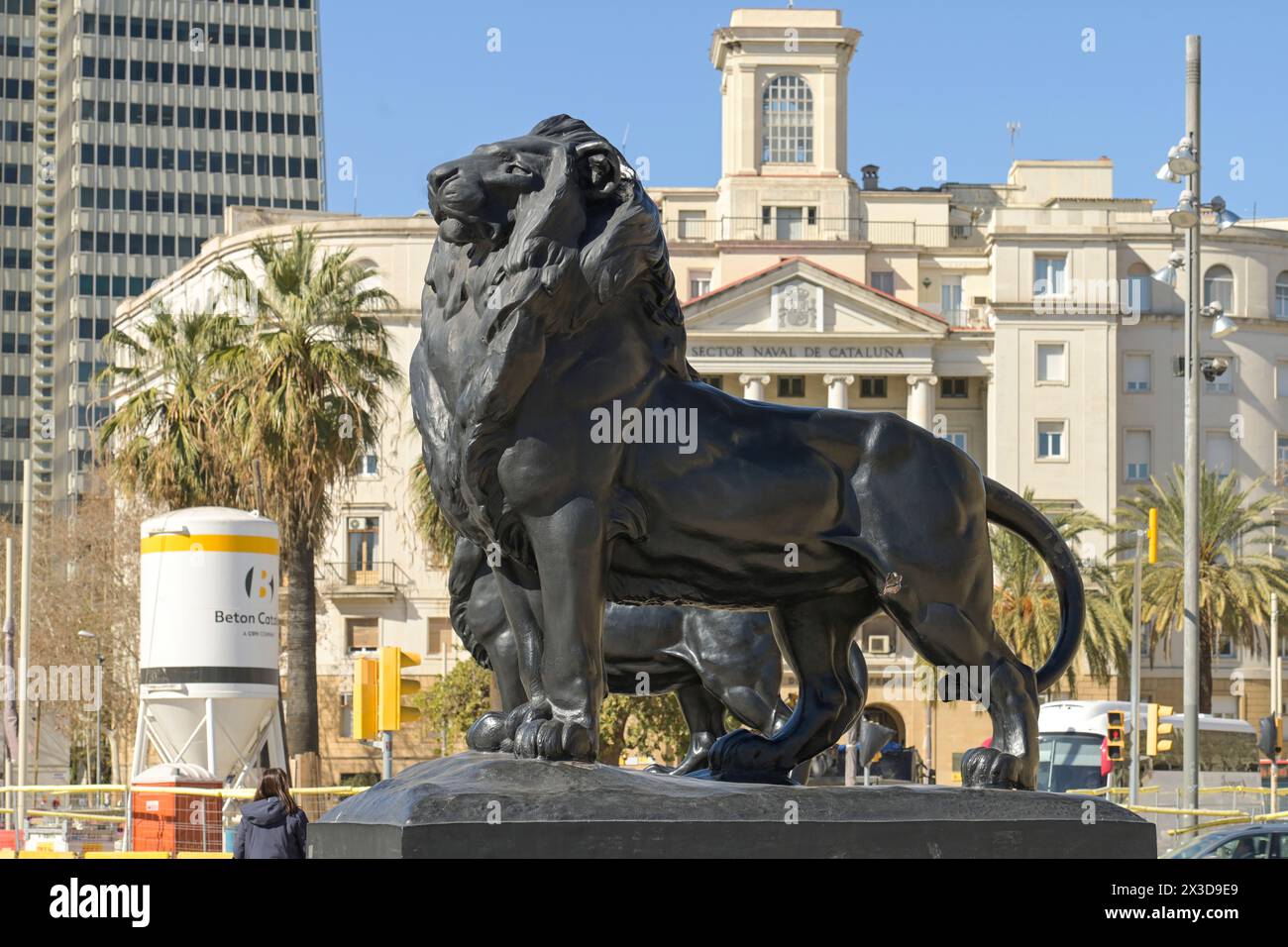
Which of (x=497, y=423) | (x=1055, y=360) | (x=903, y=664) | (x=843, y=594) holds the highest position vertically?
(x=1055, y=360)

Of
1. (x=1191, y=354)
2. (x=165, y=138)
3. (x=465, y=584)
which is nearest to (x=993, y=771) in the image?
(x=465, y=584)

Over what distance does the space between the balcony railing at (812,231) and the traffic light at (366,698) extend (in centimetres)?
6195

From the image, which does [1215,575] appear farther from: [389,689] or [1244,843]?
[389,689]

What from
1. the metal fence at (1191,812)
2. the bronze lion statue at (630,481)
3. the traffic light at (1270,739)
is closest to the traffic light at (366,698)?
the metal fence at (1191,812)

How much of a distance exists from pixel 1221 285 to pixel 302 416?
52605 millimetres

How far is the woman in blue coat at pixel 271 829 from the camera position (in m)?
12.3

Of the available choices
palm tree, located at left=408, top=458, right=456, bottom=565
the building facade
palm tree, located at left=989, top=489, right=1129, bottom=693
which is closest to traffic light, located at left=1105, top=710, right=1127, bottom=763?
palm tree, located at left=408, top=458, right=456, bottom=565

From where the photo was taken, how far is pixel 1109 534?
68938mm

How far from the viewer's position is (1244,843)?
51.0 feet

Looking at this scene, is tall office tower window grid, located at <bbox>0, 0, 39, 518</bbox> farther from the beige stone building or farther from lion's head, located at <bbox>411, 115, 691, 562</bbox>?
lion's head, located at <bbox>411, 115, 691, 562</bbox>

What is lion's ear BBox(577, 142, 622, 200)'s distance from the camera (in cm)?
577

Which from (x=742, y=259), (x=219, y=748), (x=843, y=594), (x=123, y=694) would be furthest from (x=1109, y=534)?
(x=843, y=594)
